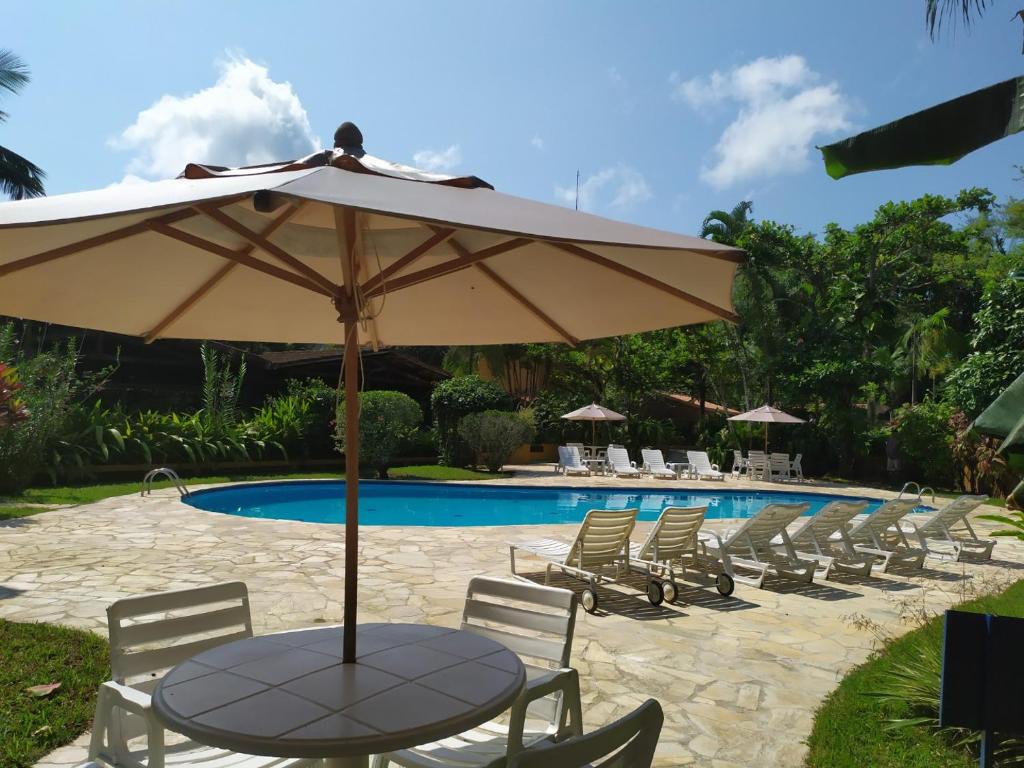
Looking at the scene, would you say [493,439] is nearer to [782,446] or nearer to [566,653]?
[782,446]

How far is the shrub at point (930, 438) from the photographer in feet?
67.3

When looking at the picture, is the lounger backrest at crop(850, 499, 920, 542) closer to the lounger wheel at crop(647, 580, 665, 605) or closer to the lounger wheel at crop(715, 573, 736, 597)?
the lounger wheel at crop(715, 573, 736, 597)

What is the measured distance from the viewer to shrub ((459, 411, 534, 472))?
21.9 meters

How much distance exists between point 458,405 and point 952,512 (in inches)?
577

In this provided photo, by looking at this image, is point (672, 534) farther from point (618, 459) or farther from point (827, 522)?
point (618, 459)

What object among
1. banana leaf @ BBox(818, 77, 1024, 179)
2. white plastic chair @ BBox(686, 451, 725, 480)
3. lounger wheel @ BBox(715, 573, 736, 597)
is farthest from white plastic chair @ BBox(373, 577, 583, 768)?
white plastic chair @ BBox(686, 451, 725, 480)

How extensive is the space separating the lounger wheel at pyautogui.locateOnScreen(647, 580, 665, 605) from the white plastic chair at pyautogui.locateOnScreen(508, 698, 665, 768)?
526 centimetres

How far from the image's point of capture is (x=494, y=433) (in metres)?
21.9

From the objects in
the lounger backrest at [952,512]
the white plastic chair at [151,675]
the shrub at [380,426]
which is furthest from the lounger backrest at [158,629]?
the shrub at [380,426]

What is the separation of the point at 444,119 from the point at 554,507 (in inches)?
435

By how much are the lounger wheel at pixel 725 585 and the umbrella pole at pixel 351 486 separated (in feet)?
18.0

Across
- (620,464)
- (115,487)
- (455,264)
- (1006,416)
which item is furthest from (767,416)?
(455,264)

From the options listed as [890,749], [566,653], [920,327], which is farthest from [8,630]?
[920,327]

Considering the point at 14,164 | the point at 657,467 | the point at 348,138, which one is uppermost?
the point at 14,164
